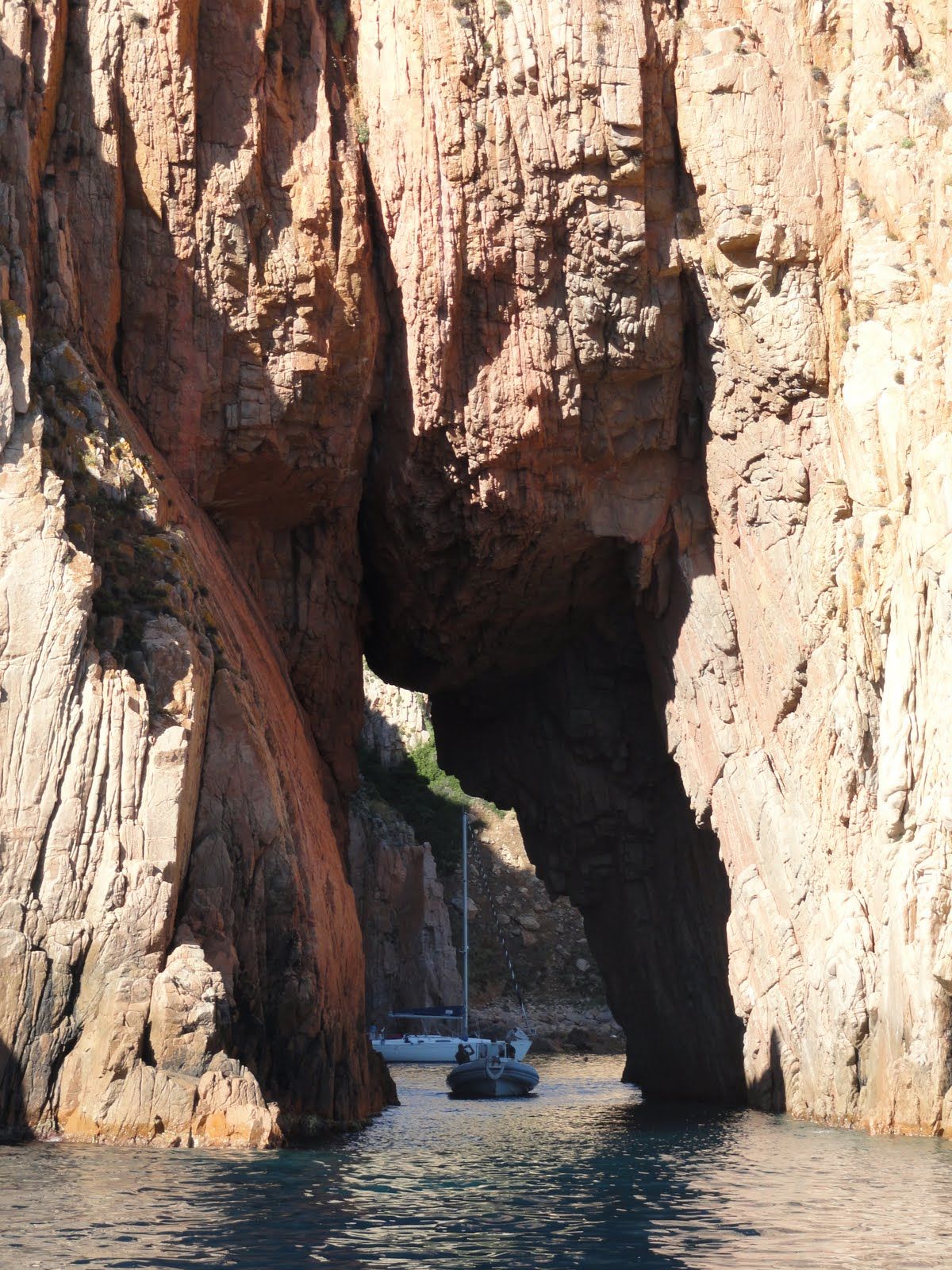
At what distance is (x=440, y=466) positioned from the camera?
3288 cm

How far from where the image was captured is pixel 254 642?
30.6 metres

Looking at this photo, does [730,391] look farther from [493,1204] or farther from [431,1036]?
[431,1036]

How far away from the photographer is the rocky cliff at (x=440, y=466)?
79.2 feet

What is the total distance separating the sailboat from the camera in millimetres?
59956

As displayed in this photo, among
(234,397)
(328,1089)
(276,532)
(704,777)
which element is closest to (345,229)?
(234,397)

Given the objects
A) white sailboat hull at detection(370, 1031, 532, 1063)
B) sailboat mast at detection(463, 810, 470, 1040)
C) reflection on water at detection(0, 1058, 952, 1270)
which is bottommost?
reflection on water at detection(0, 1058, 952, 1270)

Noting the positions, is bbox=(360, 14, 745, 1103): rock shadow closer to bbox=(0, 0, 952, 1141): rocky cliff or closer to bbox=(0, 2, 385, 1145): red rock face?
bbox=(0, 0, 952, 1141): rocky cliff

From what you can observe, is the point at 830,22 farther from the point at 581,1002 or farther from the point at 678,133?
the point at 581,1002

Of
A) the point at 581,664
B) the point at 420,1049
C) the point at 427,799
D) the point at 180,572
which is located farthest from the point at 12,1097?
the point at 427,799

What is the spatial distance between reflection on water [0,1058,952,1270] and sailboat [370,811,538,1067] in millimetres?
31883

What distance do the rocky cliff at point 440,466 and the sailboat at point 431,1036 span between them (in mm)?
24846

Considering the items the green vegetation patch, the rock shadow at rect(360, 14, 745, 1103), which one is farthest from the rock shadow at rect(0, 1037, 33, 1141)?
the green vegetation patch

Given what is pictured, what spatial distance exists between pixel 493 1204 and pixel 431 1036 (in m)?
45.5

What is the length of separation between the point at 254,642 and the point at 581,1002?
159ft
